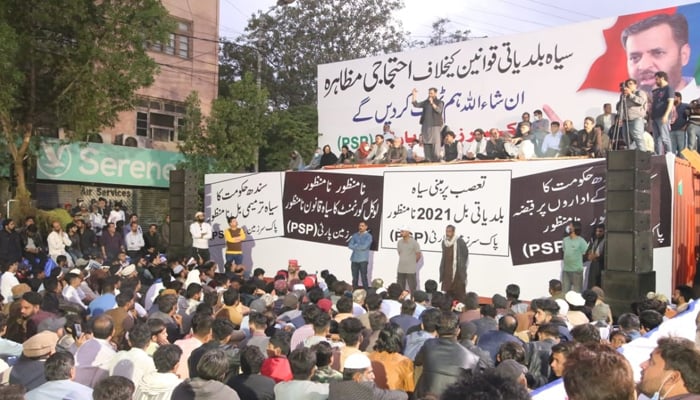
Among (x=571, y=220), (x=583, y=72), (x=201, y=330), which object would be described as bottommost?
(x=201, y=330)

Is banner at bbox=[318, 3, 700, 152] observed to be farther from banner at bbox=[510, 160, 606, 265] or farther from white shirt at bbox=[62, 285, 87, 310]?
white shirt at bbox=[62, 285, 87, 310]

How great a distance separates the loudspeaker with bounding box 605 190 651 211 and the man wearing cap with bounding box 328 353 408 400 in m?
6.42

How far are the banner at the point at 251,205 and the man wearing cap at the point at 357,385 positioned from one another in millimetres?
11167

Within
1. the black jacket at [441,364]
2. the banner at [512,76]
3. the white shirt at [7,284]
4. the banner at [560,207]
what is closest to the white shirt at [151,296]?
the white shirt at [7,284]

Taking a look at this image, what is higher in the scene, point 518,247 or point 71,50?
point 71,50

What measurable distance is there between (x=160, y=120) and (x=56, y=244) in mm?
9100

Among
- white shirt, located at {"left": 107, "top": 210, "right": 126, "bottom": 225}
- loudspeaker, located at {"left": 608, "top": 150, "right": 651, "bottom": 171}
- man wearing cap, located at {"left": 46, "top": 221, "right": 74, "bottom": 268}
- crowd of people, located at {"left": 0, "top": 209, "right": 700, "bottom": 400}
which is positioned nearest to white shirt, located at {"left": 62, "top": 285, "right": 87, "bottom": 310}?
crowd of people, located at {"left": 0, "top": 209, "right": 700, "bottom": 400}

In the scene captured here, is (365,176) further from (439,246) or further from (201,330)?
(201,330)

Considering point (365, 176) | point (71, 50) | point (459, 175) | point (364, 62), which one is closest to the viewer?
point (459, 175)

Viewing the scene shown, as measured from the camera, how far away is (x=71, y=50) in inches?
637

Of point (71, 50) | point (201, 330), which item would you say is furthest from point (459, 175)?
point (71, 50)

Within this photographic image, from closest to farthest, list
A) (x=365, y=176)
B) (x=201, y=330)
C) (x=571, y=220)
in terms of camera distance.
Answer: (x=201, y=330)
(x=571, y=220)
(x=365, y=176)

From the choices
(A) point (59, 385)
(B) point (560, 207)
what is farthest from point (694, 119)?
(A) point (59, 385)

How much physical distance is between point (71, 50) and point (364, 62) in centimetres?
759
